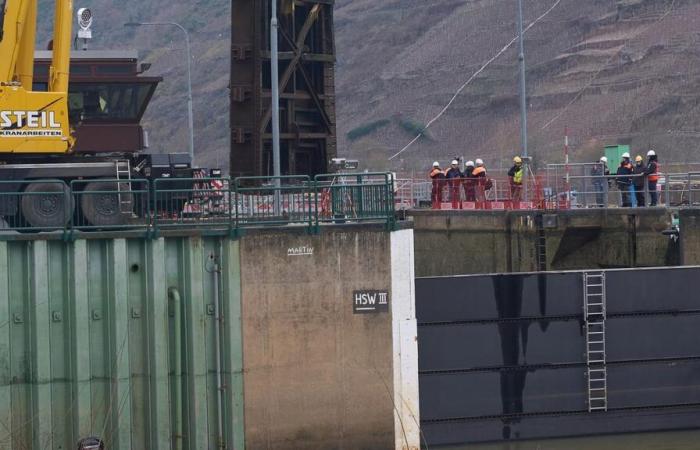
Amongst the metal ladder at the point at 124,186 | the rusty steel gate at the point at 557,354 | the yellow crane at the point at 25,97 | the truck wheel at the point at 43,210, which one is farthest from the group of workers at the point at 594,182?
the truck wheel at the point at 43,210

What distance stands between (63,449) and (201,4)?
402ft

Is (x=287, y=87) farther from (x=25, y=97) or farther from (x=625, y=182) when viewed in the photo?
(x=25, y=97)

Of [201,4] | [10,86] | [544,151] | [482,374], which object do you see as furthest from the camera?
[201,4]

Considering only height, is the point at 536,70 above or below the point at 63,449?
above

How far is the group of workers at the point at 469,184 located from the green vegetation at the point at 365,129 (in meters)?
66.3

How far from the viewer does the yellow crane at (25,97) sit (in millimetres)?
23031

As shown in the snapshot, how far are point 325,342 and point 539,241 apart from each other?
→ 9.68 m

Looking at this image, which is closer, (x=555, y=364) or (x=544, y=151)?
(x=555, y=364)

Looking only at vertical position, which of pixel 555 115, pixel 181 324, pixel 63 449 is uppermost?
pixel 555 115

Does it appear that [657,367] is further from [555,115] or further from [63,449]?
[555,115]

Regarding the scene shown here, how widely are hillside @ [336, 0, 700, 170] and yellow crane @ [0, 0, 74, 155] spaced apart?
5982 cm

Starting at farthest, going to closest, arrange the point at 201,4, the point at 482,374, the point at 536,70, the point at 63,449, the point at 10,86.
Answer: the point at 201,4, the point at 536,70, the point at 10,86, the point at 482,374, the point at 63,449

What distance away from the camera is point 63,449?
17.9 metres

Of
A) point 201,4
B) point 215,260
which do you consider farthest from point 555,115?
point 215,260
